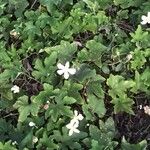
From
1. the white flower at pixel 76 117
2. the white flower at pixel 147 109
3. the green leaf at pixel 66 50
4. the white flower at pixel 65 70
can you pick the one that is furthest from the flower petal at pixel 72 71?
the white flower at pixel 147 109

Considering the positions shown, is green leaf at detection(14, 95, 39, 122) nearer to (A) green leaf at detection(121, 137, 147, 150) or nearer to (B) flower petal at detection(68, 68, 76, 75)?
(B) flower petal at detection(68, 68, 76, 75)

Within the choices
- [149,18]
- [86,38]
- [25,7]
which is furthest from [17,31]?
[149,18]

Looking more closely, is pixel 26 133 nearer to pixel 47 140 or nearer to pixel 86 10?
pixel 47 140

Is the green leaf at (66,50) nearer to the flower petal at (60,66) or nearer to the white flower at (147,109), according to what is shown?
the flower petal at (60,66)

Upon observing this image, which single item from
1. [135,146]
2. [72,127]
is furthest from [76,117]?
[135,146]

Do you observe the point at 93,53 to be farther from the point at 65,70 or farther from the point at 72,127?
the point at 72,127

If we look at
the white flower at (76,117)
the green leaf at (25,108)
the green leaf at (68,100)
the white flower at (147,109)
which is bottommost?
the white flower at (147,109)

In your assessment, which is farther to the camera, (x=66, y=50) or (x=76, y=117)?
(x=66, y=50)

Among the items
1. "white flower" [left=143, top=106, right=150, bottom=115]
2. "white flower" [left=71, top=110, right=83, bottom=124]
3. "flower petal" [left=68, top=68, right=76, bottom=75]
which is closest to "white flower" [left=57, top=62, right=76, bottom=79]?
"flower petal" [left=68, top=68, right=76, bottom=75]
